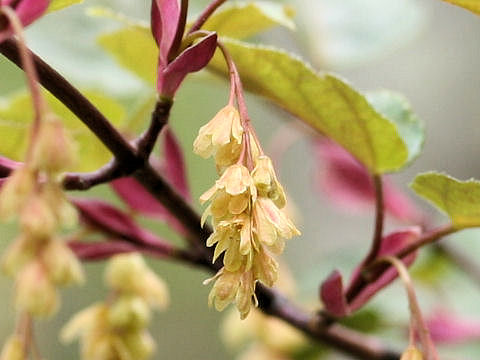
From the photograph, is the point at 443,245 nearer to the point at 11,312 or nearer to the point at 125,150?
the point at 125,150

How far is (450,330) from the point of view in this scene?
926 mm

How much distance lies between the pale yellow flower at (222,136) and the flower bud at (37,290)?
4.4 inches

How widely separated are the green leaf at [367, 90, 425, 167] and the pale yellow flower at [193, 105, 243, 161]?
0.26m

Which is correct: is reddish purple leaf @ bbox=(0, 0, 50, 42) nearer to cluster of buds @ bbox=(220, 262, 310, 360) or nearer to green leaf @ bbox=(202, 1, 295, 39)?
green leaf @ bbox=(202, 1, 295, 39)

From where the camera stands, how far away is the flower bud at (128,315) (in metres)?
0.65

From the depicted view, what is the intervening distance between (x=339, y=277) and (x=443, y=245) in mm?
568

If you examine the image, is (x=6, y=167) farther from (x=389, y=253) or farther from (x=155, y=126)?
(x=389, y=253)

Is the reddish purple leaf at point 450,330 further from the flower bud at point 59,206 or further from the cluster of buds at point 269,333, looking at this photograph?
the flower bud at point 59,206

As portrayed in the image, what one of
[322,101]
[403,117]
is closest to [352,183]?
[403,117]

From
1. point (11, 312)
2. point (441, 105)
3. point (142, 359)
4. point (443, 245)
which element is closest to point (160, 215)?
point (142, 359)

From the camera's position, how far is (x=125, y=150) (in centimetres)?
52

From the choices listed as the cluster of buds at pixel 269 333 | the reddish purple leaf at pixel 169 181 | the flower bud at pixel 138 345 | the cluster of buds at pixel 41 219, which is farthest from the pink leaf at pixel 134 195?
the cluster of buds at pixel 41 219

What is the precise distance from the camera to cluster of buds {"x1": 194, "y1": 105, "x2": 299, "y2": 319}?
416 millimetres

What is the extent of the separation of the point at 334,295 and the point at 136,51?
29 cm
